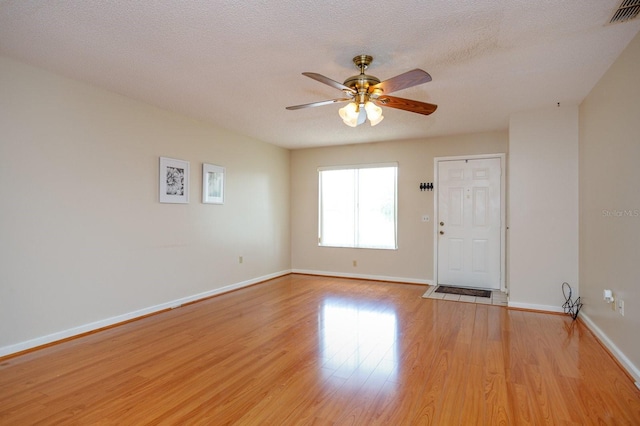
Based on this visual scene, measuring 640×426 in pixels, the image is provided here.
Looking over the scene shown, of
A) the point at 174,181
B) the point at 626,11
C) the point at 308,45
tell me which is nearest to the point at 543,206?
the point at 626,11

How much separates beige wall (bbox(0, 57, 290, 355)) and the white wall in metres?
3.96

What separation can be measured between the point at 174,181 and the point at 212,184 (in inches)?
25.7

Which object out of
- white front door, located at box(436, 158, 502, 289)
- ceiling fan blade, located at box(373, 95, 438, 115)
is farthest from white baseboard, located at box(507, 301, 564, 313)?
ceiling fan blade, located at box(373, 95, 438, 115)

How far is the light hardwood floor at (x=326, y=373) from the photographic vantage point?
6.72ft

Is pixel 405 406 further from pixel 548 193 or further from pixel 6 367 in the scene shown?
pixel 548 193

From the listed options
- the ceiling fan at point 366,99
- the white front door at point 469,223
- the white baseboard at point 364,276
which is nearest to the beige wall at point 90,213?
the white baseboard at point 364,276

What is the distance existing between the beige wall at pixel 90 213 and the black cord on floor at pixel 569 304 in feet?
14.5

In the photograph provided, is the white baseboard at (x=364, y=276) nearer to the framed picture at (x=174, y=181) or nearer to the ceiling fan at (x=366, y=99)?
the framed picture at (x=174, y=181)

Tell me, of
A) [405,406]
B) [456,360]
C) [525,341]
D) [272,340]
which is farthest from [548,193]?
[272,340]

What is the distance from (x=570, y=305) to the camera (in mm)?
4000

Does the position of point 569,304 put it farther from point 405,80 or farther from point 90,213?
point 90,213

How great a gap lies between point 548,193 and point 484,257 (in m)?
1.52

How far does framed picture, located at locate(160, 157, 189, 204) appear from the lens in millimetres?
4195

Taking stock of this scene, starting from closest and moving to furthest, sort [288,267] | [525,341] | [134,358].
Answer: [134,358] → [525,341] → [288,267]
